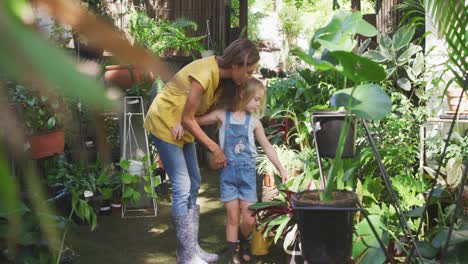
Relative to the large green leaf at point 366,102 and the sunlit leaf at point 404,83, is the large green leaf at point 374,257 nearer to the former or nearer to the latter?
the large green leaf at point 366,102

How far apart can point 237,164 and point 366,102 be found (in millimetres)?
1900

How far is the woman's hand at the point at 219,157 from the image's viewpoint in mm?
3238

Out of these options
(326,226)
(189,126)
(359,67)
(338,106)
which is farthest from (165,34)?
(359,67)

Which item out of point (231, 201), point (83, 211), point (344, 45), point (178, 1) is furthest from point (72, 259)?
point (178, 1)

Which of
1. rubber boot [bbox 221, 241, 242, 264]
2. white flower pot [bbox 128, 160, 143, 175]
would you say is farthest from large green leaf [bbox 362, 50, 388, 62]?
white flower pot [bbox 128, 160, 143, 175]

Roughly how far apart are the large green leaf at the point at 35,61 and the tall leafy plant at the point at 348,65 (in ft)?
3.36

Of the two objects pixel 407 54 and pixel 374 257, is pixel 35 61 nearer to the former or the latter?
pixel 374 257

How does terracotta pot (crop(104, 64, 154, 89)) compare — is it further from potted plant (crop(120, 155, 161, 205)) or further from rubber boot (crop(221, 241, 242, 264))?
potted plant (crop(120, 155, 161, 205))

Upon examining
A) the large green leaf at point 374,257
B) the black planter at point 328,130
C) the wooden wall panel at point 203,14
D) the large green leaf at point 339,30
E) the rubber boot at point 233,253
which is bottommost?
the rubber boot at point 233,253

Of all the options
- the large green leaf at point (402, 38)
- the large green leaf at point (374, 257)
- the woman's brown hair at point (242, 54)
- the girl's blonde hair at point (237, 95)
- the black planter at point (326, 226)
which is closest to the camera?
the black planter at point (326, 226)

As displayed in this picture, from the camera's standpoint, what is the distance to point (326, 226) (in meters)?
1.72

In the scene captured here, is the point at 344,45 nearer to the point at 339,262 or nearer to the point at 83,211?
the point at 339,262

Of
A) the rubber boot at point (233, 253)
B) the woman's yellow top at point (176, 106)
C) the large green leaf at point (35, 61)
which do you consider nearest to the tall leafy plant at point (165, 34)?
the woman's yellow top at point (176, 106)

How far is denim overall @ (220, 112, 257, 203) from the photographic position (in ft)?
11.2
